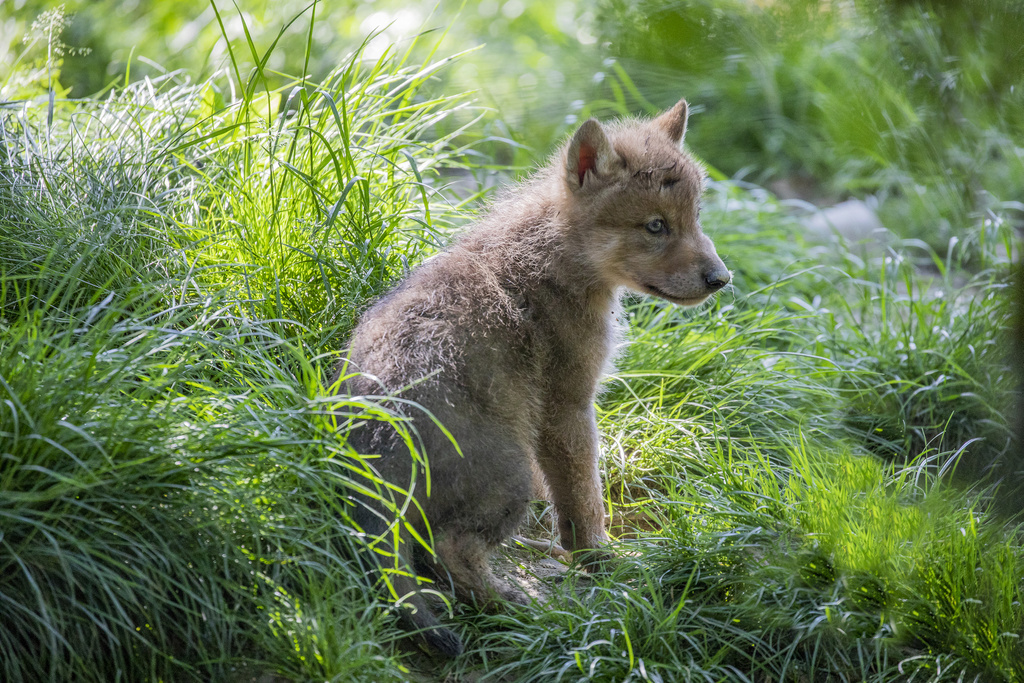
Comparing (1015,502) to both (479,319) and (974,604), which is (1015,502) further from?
(479,319)

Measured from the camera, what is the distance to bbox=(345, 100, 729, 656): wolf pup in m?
3.03

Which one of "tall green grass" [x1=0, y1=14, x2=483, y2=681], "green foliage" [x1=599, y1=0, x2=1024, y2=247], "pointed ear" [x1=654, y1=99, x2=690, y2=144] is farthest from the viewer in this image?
"pointed ear" [x1=654, y1=99, x2=690, y2=144]

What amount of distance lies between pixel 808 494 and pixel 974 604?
0.63 metres

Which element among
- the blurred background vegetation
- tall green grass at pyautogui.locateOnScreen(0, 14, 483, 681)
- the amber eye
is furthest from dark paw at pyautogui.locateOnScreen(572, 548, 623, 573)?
the blurred background vegetation

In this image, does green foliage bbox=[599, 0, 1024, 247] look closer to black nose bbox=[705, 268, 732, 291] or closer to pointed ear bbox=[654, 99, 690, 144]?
black nose bbox=[705, 268, 732, 291]

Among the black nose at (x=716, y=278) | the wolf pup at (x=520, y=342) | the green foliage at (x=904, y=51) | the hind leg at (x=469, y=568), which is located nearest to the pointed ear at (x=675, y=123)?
the wolf pup at (x=520, y=342)

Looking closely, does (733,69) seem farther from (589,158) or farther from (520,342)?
(520,342)

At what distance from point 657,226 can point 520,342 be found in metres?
0.81

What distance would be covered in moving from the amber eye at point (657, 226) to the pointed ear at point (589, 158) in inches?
10.2

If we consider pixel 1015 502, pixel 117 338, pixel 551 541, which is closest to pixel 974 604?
pixel 551 541

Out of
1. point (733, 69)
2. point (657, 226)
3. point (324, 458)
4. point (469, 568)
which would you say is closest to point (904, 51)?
point (733, 69)

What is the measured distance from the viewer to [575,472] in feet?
11.5

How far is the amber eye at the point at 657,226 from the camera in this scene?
3643 millimetres

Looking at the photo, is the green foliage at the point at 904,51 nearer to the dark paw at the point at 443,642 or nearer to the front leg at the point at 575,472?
the front leg at the point at 575,472
